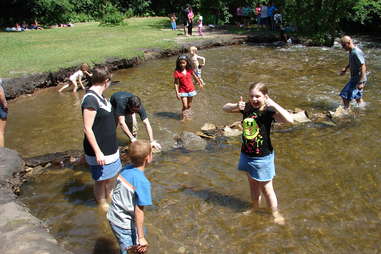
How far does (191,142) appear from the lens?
719 centimetres

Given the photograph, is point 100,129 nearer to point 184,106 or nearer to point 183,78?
point 183,78

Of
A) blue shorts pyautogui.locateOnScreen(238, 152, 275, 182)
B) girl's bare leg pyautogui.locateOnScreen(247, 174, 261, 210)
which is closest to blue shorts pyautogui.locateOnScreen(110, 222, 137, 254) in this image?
blue shorts pyautogui.locateOnScreen(238, 152, 275, 182)

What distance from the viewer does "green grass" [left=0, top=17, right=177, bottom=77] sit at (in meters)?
13.2

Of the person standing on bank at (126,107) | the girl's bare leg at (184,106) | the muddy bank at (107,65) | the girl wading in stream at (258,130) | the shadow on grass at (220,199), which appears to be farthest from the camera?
the muddy bank at (107,65)

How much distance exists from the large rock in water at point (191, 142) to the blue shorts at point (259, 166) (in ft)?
Answer: 8.84

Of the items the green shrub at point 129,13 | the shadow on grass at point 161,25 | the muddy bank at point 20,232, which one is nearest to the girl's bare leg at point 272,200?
the muddy bank at point 20,232

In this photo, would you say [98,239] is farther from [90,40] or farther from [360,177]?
[90,40]

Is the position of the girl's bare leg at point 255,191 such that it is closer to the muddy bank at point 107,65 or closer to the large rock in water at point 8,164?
the large rock in water at point 8,164

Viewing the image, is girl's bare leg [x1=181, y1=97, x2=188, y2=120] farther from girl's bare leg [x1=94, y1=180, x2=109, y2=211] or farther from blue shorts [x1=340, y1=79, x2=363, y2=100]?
girl's bare leg [x1=94, y1=180, x2=109, y2=211]

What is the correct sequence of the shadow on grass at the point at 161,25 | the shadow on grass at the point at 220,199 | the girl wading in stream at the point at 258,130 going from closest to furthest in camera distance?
the girl wading in stream at the point at 258,130 < the shadow on grass at the point at 220,199 < the shadow on grass at the point at 161,25

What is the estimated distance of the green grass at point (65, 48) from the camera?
13.2m

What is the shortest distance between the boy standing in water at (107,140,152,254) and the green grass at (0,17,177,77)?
10013mm

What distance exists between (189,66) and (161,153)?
8.26ft

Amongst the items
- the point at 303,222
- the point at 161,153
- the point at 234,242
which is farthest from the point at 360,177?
the point at 161,153
